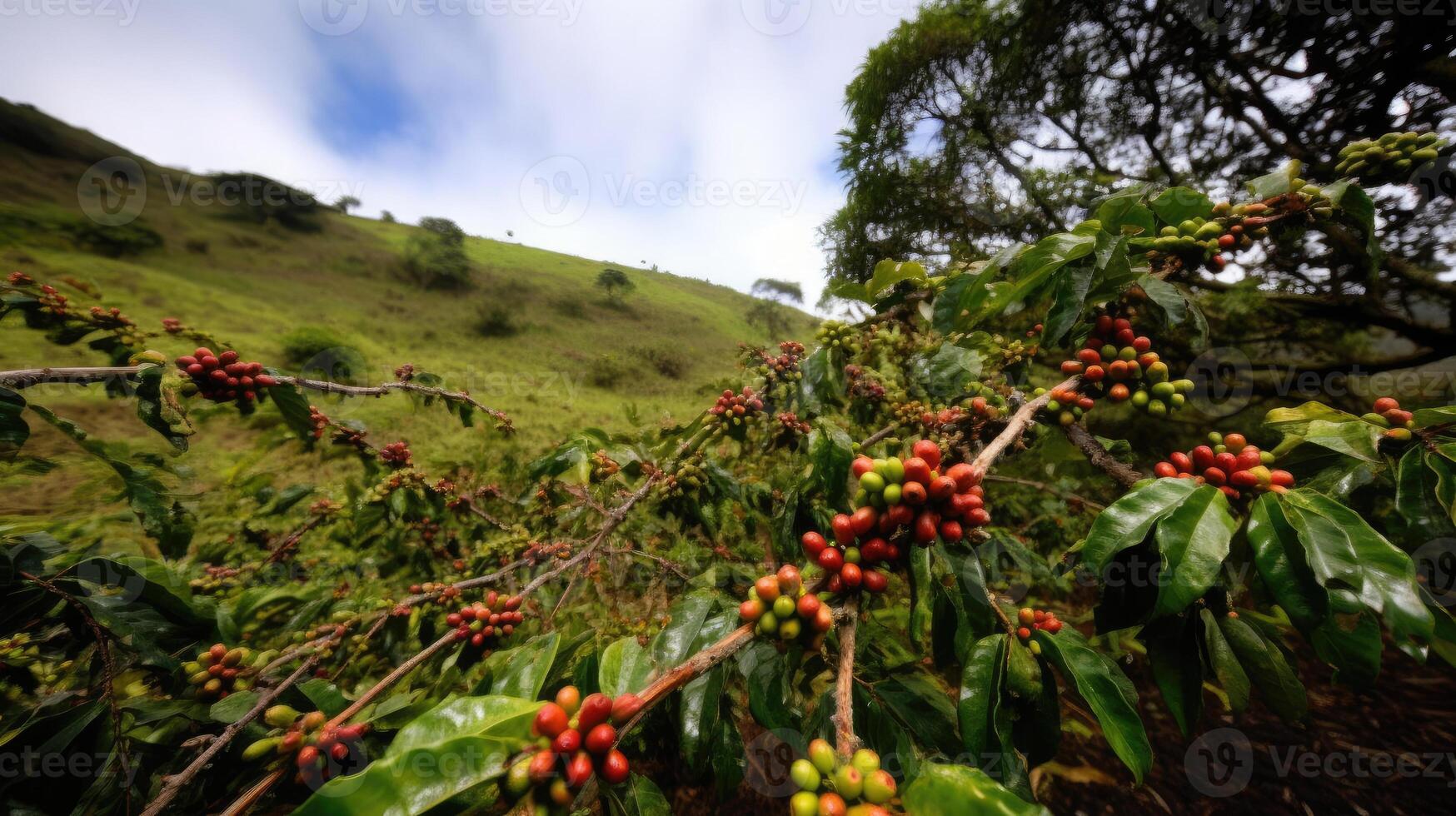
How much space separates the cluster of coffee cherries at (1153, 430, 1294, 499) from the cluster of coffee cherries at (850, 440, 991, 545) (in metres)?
0.47

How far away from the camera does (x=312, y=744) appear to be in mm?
1034

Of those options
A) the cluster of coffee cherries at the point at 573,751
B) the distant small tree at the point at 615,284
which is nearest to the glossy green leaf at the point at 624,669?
the cluster of coffee cherries at the point at 573,751

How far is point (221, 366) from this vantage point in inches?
65.7

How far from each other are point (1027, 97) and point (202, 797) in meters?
8.63

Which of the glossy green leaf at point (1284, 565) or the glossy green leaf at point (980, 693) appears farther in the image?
the glossy green leaf at point (980, 693)

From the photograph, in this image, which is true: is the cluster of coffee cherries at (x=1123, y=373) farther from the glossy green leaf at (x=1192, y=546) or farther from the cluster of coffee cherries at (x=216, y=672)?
the cluster of coffee cherries at (x=216, y=672)

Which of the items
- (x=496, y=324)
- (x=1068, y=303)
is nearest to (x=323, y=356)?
(x=1068, y=303)

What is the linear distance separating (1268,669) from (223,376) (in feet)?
10.0

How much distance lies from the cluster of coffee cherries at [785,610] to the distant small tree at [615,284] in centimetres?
2163

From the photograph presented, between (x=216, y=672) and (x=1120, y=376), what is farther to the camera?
(x=216, y=672)

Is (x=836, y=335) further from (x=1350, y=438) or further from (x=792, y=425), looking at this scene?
(x=1350, y=438)

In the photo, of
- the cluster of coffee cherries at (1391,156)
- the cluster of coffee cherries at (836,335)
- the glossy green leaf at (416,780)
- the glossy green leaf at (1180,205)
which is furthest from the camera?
the cluster of coffee cherries at (836,335)

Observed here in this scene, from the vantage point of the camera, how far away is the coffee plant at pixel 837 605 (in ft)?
2.32

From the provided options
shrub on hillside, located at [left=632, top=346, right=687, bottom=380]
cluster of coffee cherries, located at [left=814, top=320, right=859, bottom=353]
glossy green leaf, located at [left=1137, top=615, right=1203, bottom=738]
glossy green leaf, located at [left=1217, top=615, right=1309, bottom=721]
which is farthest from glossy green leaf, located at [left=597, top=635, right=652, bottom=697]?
shrub on hillside, located at [left=632, top=346, right=687, bottom=380]
